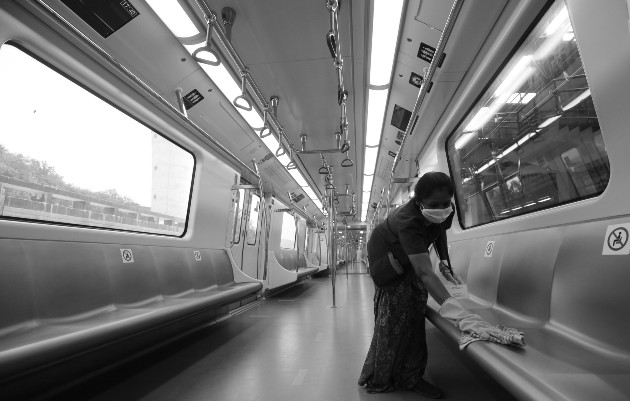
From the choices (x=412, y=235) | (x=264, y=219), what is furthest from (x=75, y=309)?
(x=264, y=219)

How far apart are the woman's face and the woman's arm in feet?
0.89

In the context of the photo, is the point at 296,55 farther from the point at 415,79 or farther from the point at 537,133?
the point at 537,133

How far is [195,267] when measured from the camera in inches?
139

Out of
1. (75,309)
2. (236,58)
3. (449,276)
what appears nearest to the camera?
(449,276)

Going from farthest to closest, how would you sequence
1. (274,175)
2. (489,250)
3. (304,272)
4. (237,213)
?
(274,175), (304,272), (237,213), (489,250)

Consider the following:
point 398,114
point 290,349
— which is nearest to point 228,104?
point 398,114

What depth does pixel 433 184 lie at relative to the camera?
5.34ft

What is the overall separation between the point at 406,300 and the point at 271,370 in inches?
41.5

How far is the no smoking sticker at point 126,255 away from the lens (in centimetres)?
251

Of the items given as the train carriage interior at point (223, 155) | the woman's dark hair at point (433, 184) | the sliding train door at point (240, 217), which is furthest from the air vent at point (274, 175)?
the woman's dark hair at point (433, 184)

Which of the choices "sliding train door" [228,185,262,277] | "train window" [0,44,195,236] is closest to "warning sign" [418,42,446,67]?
"sliding train door" [228,185,262,277]

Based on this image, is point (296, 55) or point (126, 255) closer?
point (126, 255)

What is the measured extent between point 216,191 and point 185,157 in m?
0.63

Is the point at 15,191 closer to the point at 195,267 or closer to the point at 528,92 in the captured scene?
the point at 195,267
